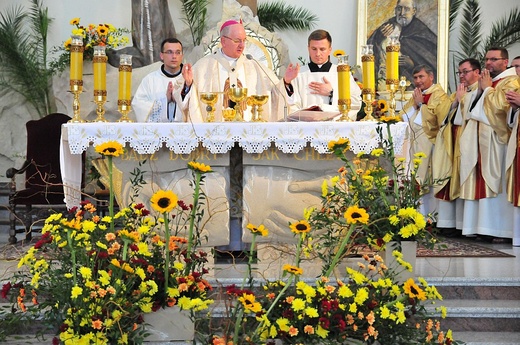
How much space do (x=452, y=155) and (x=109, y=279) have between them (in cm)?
595

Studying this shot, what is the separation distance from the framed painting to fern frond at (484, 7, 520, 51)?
608 millimetres

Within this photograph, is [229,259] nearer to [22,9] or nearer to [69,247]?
[69,247]

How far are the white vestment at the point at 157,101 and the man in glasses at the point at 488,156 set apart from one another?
9.68 feet

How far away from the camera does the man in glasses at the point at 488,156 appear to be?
27.3ft

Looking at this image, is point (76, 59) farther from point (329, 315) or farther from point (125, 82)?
point (329, 315)

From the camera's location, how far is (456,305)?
505 centimetres

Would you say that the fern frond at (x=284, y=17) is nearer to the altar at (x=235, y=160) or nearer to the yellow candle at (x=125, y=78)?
the yellow candle at (x=125, y=78)

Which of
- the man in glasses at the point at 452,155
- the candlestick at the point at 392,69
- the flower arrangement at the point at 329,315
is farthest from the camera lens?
the man in glasses at the point at 452,155

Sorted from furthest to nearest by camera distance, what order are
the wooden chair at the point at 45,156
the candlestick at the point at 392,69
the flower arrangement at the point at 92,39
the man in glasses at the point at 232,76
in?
the flower arrangement at the point at 92,39 < the wooden chair at the point at 45,156 < the man in glasses at the point at 232,76 < the candlestick at the point at 392,69

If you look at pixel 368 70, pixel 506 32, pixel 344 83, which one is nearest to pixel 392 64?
pixel 368 70

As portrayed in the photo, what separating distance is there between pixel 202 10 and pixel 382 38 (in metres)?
2.43

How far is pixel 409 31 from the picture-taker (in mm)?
11914

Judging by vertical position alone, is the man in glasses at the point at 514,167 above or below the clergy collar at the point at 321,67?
below

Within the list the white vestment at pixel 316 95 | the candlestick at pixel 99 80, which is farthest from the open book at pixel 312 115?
the candlestick at pixel 99 80
